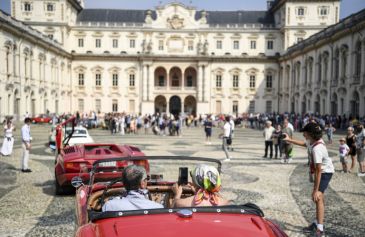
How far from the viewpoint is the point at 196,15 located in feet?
208

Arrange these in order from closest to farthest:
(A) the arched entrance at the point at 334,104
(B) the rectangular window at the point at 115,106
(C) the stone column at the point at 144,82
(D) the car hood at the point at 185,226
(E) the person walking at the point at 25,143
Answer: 1. (D) the car hood at the point at 185,226
2. (E) the person walking at the point at 25,143
3. (A) the arched entrance at the point at 334,104
4. (C) the stone column at the point at 144,82
5. (B) the rectangular window at the point at 115,106

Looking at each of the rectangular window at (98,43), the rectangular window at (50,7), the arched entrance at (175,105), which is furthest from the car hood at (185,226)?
the arched entrance at (175,105)

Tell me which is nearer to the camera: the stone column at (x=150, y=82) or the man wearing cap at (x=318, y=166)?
the man wearing cap at (x=318, y=166)

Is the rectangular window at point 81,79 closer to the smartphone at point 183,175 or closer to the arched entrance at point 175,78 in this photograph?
the arched entrance at point 175,78

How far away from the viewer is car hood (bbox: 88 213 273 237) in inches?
124

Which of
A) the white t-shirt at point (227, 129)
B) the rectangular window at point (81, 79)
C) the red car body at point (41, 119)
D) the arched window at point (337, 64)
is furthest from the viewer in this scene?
the rectangular window at point (81, 79)

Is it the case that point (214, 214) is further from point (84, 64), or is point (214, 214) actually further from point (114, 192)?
point (84, 64)

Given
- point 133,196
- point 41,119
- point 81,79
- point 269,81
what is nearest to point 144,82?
point 81,79

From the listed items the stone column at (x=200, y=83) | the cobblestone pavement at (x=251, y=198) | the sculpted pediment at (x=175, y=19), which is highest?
the sculpted pediment at (x=175, y=19)

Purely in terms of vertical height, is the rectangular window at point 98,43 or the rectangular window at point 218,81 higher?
the rectangular window at point 98,43

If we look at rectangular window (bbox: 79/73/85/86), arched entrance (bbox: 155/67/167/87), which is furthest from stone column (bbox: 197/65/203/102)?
rectangular window (bbox: 79/73/85/86)

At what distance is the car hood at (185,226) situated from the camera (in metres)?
3.15

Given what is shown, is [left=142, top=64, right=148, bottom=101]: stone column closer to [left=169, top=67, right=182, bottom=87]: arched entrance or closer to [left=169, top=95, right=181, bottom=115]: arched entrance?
[left=169, top=95, right=181, bottom=115]: arched entrance

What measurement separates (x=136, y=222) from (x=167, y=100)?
58897 millimetres
